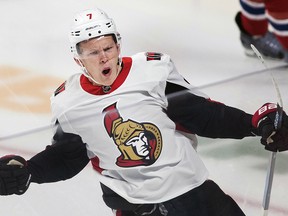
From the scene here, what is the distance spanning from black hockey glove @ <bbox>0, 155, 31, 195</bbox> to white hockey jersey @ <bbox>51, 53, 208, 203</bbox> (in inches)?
3.6

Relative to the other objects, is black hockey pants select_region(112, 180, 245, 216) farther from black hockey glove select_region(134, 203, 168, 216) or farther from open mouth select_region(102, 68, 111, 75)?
open mouth select_region(102, 68, 111, 75)

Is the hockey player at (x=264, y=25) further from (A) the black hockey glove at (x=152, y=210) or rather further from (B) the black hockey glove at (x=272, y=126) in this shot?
(A) the black hockey glove at (x=152, y=210)

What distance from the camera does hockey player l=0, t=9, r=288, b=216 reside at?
1.35 m

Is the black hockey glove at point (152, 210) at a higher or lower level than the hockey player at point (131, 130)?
lower

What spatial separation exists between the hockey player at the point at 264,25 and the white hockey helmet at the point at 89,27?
132 centimetres

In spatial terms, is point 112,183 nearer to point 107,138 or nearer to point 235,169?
point 107,138

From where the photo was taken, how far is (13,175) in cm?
133

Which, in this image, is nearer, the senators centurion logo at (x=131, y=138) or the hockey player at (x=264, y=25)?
the senators centurion logo at (x=131, y=138)

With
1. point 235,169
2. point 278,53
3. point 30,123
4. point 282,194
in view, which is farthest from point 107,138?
point 278,53

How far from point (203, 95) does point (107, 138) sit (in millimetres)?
183

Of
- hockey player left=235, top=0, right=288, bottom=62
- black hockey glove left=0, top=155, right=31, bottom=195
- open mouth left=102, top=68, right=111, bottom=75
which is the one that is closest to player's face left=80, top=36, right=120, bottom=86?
open mouth left=102, top=68, right=111, bottom=75

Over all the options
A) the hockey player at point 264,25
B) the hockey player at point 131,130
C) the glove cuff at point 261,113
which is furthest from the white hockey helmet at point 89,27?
the hockey player at point 264,25

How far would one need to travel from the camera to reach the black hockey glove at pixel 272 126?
1.39 meters

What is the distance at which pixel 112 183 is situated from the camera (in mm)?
1386
